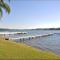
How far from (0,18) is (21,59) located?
2762 millimetres

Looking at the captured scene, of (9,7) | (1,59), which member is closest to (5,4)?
(9,7)

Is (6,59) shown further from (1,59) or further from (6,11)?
(6,11)

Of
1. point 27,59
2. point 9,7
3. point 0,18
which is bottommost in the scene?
point 27,59

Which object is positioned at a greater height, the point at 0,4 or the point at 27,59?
the point at 0,4

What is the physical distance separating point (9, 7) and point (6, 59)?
3110 millimetres

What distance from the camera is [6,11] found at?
10492 millimetres

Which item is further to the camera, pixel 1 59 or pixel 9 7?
pixel 9 7

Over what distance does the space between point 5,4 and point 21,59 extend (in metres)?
3.45

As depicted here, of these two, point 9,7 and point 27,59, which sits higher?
point 9,7

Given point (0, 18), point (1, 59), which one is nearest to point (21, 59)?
point (1, 59)

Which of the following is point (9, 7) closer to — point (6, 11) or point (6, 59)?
point (6, 11)

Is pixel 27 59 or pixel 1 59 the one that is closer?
pixel 1 59

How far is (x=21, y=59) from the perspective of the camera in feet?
34.0

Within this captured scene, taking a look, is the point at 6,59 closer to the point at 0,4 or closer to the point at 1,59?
the point at 1,59
